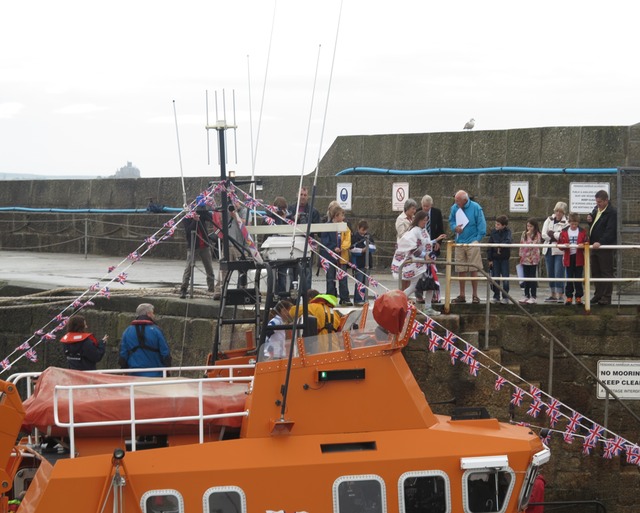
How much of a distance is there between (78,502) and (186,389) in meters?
1.56

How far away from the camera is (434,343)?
11.9 meters

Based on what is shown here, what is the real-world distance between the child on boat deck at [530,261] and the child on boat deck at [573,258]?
0.37 m

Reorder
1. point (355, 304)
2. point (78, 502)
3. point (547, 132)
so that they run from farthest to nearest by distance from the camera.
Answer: point (547, 132), point (355, 304), point (78, 502)

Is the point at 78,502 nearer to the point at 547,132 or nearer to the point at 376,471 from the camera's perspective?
the point at 376,471

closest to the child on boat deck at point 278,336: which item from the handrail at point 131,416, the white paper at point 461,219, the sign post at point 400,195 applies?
the handrail at point 131,416

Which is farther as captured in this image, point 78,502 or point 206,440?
point 206,440

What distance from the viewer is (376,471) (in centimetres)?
780

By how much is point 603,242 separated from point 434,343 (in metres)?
2.95

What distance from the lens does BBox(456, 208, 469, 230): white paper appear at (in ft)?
44.2

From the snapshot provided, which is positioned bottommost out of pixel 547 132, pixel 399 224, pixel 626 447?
pixel 626 447

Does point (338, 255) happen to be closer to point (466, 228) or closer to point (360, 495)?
point (466, 228)

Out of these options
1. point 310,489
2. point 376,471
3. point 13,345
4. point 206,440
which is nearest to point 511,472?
point 376,471

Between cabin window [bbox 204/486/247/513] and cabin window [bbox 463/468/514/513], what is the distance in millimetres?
1678

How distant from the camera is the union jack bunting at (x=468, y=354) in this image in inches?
465
